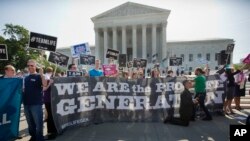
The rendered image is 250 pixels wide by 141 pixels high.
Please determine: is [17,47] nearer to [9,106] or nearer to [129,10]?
[129,10]

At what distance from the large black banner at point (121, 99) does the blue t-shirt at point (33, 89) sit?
4.78 ft

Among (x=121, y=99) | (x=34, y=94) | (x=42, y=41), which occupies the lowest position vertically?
(x=121, y=99)

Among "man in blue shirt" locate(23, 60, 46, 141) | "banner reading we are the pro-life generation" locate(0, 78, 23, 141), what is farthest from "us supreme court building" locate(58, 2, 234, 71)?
"man in blue shirt" locate(23, 60, 46, 141)

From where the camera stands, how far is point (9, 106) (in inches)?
233

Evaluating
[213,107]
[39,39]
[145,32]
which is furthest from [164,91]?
[145,32]

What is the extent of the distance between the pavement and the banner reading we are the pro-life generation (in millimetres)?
489

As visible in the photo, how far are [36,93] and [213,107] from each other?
686 centimetres

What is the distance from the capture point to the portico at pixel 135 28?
71.3 m

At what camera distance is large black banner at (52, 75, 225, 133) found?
24.4 ft

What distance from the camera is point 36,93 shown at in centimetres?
573

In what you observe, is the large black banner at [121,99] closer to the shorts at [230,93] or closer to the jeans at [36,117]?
the jeans at [36,117]

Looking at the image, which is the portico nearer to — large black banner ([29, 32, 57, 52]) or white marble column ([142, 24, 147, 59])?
Result: white marble column ([142, 24, 147, 59])

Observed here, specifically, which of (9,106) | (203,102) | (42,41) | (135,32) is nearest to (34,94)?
(9,106)

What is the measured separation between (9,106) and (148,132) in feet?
12.6
